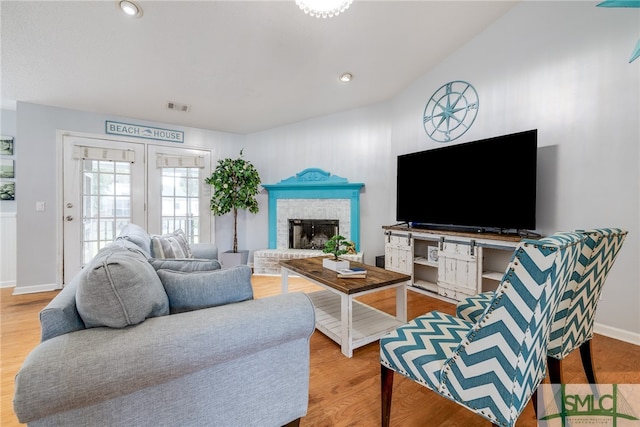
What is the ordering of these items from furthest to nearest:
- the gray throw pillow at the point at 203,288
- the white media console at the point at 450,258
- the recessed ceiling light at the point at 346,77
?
the recessed ceiling light at the point at 346,77 < the white media console at the point at 450,258 < the gray throw pillow at the point at 203,288

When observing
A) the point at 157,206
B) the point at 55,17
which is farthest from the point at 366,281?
the point at 157,206

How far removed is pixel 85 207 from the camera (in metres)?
3.84

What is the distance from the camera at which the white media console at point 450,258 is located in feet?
9.33

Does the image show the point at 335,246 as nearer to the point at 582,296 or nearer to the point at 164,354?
the point at 582,296

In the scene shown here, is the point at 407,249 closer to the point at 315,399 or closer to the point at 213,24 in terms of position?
the point at 315,399

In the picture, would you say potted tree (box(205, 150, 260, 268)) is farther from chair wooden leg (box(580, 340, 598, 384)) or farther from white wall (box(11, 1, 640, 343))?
chair wooden leg (box(580, 340, 598, 384))

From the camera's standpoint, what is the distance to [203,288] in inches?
47.0

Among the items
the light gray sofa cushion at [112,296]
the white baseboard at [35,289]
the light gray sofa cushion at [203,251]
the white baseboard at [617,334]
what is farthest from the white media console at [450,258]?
the white baseboard at [35,289]

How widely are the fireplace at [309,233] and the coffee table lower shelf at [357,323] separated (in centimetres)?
193

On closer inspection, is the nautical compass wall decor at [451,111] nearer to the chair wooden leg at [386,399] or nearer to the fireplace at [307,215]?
the fireplace at [307,215]

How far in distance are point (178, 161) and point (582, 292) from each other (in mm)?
4884

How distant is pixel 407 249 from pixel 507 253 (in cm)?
107

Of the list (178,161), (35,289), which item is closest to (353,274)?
(178,161)

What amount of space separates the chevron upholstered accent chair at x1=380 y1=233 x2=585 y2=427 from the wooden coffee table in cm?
88
